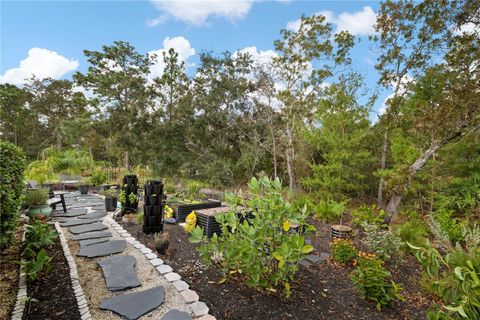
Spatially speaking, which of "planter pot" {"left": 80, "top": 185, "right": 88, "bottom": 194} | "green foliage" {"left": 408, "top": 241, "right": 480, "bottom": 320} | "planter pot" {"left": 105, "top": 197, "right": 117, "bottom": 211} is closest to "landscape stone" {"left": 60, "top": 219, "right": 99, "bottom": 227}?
"planter pot" {"left": 105, "top": 197, "right": 117, "bottom": 211}

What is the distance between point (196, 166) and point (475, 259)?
9.34 m

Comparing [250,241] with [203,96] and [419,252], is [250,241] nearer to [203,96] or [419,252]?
[419,252]

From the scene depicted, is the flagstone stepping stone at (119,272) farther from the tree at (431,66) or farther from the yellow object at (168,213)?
the tree at (431,66)

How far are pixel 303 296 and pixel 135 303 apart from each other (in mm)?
1679

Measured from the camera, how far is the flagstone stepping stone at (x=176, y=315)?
6.70 ft

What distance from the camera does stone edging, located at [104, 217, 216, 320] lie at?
2123 mm

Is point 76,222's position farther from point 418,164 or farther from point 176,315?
point 418,164

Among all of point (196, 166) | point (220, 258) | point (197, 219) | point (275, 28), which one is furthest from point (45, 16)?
point (196, 166)

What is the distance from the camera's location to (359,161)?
249 inches

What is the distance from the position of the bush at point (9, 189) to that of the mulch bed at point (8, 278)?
173mm

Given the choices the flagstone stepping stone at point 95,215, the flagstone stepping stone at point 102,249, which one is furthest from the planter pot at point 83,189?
the flagstone stepping stone at point 102,249

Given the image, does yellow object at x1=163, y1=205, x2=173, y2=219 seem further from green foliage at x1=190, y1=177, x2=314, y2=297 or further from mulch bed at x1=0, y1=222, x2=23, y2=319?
green foliage at x1=190, y1=177, x2=314, y2=297

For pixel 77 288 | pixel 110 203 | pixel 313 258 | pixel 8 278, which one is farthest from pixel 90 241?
pixel 313 258

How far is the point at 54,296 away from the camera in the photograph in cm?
230
